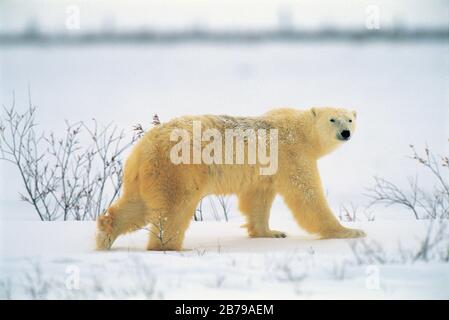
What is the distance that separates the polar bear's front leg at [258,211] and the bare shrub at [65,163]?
1.57 m

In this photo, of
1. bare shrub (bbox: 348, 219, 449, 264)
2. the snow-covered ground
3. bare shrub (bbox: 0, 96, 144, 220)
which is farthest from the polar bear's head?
bare shrub (bbox: 0, 96, 144, 220)

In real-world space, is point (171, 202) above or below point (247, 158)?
below

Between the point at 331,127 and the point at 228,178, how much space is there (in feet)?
3.82

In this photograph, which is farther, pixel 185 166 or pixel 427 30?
pixel 427 30

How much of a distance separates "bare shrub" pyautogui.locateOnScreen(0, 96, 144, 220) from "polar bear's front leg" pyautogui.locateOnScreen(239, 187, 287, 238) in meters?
1.57

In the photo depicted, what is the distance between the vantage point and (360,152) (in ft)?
28.1

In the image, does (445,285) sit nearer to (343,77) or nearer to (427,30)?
(427,30)

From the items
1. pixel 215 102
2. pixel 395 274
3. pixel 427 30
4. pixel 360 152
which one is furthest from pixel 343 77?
pixel 395 274

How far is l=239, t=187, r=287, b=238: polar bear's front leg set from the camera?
5410mm

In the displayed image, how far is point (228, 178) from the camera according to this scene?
16.1 feet

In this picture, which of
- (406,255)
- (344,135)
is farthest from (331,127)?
(406,255)

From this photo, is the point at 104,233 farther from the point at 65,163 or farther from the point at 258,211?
the point at 65,163
